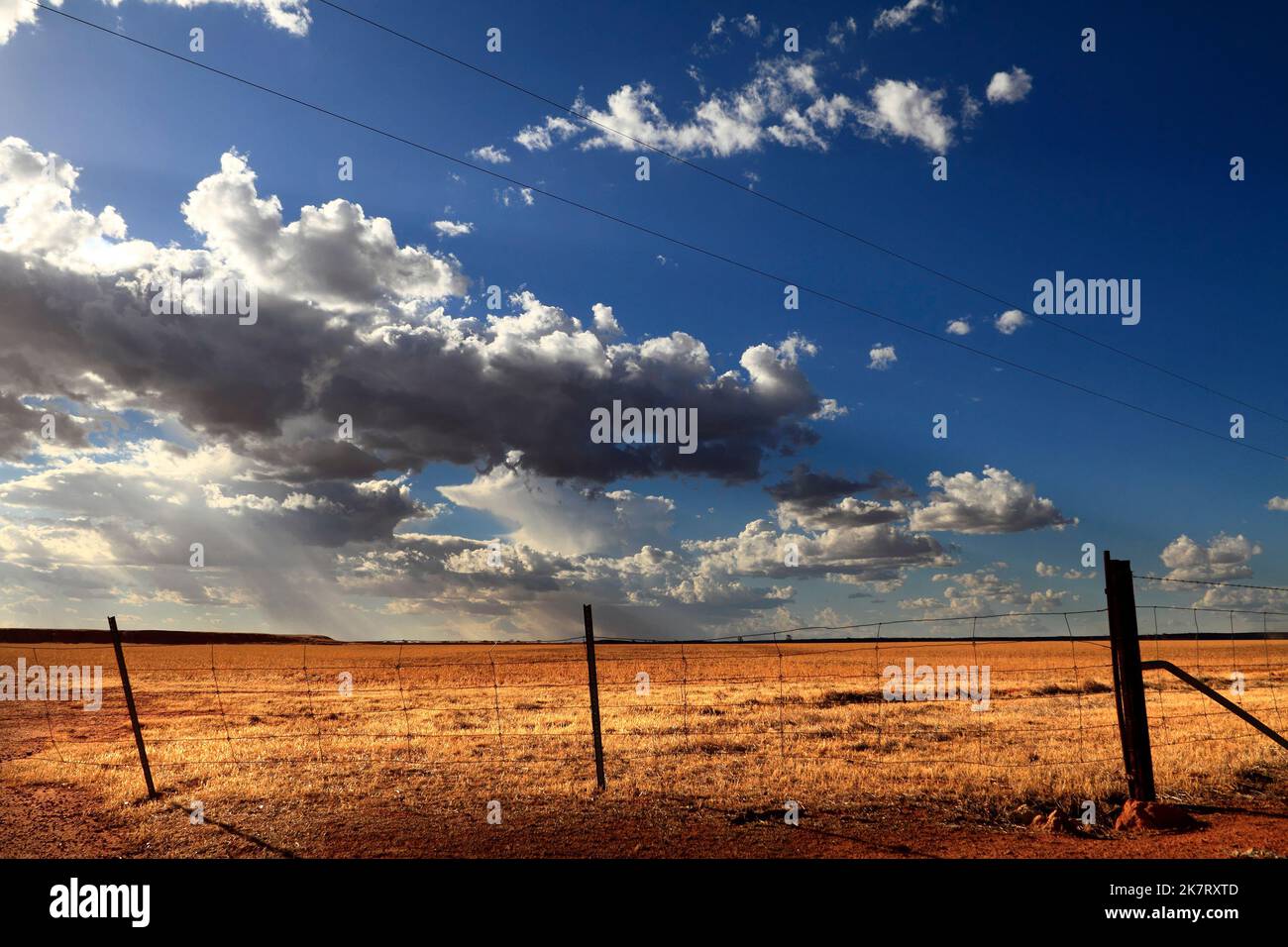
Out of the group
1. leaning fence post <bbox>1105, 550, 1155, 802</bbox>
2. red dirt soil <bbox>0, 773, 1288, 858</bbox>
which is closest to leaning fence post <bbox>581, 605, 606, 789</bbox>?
red dirt soil <bbox>0, 773, 1288, 858</bbox>

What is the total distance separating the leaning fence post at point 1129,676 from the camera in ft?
37.8

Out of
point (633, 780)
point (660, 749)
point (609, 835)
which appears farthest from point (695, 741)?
point (609, 835)

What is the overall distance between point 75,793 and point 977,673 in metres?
52.3

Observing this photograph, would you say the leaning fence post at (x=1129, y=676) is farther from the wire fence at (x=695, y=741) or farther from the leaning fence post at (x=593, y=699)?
the leaning fence post at (x=593, y=699)

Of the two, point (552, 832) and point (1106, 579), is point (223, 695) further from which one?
point (1106, 579)

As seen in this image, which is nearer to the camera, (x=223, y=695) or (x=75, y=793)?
(x=75, y=793)

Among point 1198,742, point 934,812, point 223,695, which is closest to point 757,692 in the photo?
point 1198,742

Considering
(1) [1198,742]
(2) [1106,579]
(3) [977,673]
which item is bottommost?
(3) [977,673]

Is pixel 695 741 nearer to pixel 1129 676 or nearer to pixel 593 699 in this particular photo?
pixel 593 699

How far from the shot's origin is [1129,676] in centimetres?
1161

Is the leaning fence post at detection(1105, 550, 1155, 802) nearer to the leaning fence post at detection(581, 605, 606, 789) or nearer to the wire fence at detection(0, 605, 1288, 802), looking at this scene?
the wire fence at detection(0, 605, 1288, 802)

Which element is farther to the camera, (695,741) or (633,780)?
(695,741)
